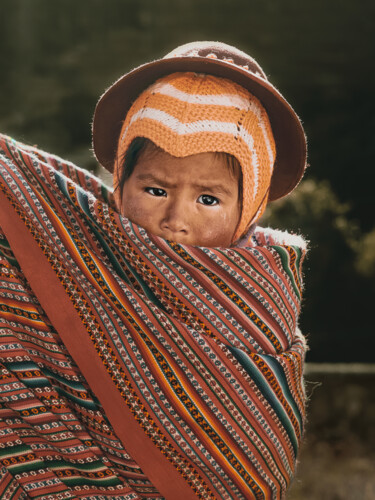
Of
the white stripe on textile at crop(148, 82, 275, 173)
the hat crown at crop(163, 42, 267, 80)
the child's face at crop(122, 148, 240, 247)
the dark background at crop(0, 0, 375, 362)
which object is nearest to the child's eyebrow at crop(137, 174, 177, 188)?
the child's face at crop(122, 148, 240, 247)

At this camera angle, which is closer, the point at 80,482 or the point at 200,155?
the point at 80,482

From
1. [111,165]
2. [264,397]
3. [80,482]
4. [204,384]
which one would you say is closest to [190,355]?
[204,384]

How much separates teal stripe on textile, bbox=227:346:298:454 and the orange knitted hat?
0.32 meters

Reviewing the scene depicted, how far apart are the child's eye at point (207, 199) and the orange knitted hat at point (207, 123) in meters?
0.07

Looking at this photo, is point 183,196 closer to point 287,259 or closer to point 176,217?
point 176,217

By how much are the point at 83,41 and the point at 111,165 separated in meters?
2.24

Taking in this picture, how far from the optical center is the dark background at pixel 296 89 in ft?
11.0

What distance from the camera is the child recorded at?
0.93 metres

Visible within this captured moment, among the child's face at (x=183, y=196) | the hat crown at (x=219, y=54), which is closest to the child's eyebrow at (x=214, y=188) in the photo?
the child's face at (x=183, y=196)

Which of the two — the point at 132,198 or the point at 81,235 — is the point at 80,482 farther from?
the point at 132,198

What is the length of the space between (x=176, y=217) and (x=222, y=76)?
1.06ft

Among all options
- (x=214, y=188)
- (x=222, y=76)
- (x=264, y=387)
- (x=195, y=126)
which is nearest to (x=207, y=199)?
(x=214, y=188)

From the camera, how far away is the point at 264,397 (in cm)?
102

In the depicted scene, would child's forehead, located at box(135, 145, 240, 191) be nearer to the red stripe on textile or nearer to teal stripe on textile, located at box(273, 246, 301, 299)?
teal stripe on textile, located at box(273, 246, 301, 299)
